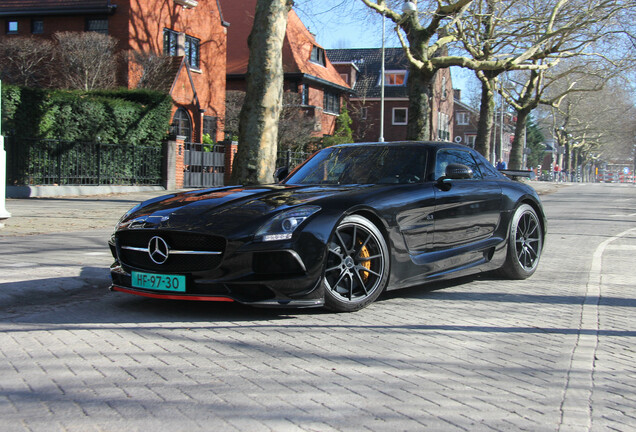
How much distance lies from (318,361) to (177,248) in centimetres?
Answer: 162

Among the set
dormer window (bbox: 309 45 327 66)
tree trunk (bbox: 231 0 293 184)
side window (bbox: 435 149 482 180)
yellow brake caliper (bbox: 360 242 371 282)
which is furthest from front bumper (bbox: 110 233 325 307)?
dormer window (bbox: 309 45 327 66)

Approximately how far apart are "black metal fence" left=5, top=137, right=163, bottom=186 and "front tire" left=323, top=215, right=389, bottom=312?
16.0 m

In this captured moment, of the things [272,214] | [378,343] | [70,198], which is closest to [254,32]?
[70,198]

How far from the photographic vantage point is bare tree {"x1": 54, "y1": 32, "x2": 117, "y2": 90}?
26.5 m

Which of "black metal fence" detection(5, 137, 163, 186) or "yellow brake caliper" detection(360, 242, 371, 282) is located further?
"black metal fence" detection(5, 137, 163, 186)

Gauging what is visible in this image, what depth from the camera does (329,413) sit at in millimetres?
3205

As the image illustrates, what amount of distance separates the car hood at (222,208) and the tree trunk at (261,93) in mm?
8209

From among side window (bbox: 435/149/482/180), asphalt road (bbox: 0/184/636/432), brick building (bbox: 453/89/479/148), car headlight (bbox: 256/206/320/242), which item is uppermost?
brick building (bbox: 453/89/479/148)

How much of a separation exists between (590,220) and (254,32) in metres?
9.67

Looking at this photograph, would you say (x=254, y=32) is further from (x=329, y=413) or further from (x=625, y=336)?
(x=329, y=413)

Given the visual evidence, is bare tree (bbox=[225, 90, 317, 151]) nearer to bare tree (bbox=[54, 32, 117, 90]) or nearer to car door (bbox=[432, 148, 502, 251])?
bare tree (bbox=[54, 32, 117, 90])

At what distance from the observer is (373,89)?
197 ft

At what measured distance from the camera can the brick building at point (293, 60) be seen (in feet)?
146

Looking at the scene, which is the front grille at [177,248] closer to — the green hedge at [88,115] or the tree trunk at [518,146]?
the green hedge at [88,115]
